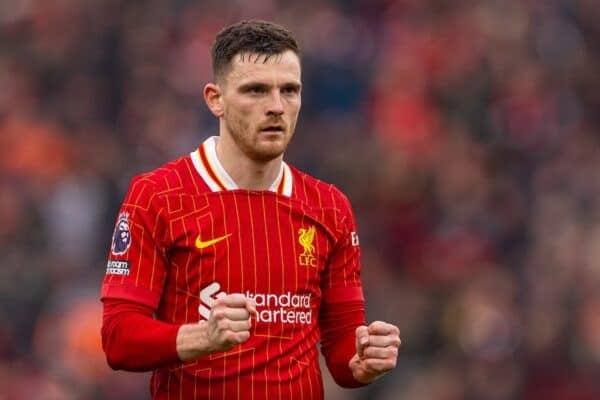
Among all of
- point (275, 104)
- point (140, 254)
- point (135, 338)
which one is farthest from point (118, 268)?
point (275, 104)

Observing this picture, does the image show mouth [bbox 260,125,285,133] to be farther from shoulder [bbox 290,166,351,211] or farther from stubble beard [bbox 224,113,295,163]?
shoulder [bbox 290,166,351,211]

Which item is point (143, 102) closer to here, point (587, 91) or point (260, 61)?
point (587, 91)

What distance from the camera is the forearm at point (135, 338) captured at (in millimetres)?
4969

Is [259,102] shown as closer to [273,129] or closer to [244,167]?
[273,129]

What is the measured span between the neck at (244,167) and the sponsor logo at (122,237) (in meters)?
0.43

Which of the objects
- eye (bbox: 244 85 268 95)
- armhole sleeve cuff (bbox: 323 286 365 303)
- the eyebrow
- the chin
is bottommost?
armhole sleeve cuff (bbox: 323 286 365 303)

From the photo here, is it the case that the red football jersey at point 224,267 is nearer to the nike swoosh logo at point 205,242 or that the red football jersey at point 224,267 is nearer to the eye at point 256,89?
the nike swoosh logo at point 205,242

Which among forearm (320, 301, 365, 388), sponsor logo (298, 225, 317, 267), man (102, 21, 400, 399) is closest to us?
man (102, 21, 400, 399)

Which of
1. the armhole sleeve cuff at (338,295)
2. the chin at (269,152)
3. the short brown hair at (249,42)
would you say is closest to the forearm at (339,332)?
the armhole sleeve cuff at (338,295)

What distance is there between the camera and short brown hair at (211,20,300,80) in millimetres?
5277

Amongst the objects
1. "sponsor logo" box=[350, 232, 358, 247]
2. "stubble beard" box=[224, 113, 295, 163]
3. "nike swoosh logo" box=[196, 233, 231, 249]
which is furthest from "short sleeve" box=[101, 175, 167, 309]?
"sponsor logo" box=[350, 232, 358, 247]

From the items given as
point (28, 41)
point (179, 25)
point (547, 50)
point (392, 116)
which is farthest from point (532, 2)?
point (28, 41)

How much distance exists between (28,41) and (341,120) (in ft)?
9.33

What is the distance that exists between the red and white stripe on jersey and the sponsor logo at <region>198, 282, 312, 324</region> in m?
0.38
